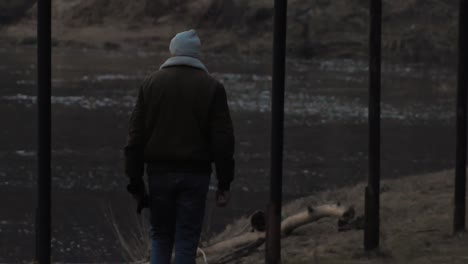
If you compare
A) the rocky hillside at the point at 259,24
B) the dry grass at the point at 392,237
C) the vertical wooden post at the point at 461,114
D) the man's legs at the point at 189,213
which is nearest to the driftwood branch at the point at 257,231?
the dry grass at the point at 392,237

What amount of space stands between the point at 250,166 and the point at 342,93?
16.7m

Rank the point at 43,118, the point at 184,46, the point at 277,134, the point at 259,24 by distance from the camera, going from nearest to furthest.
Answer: the point at 43,118 → the point at 184,46 → the point at 277,134 → the point at 259,24

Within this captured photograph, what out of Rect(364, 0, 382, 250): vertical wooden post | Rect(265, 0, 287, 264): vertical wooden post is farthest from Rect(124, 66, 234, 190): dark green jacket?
Rect(364, 0, 382, 250): vertical wooden post

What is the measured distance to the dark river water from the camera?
14578 millimetres

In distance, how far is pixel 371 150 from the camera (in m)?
8.68

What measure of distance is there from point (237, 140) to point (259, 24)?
135ft

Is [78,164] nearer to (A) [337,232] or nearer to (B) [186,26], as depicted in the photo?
(A) [337,232]

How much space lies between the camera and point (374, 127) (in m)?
8.64

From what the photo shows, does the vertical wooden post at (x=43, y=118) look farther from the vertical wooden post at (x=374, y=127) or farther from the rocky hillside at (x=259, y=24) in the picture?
the rocky hillside at (x=259, y=24)

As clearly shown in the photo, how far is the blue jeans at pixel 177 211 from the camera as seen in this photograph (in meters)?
6.46

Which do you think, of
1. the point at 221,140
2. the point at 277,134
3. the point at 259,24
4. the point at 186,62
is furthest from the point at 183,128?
the point at 259,24

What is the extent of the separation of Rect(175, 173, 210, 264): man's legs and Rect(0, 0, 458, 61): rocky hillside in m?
51.3

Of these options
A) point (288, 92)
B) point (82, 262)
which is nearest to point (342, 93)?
point (288, 92)

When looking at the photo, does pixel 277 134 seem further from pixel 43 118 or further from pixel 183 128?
pixel 43 118
